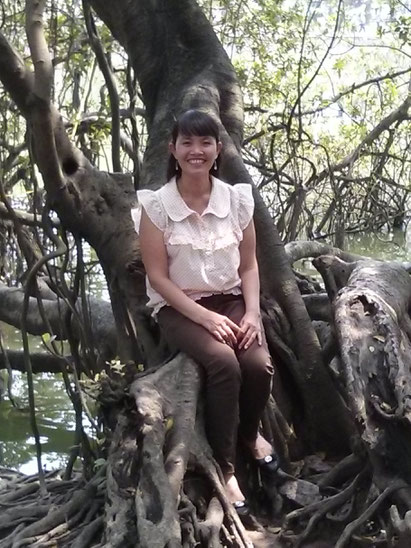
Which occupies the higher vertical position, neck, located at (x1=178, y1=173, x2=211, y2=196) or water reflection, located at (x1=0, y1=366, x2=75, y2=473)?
neck, located at (x1=178, y1=173, x2=211, y2=196)

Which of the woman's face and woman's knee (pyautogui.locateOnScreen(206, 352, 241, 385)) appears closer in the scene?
woman's knee (pyautogui.locateOnScreen(206, 352, 241, 385))

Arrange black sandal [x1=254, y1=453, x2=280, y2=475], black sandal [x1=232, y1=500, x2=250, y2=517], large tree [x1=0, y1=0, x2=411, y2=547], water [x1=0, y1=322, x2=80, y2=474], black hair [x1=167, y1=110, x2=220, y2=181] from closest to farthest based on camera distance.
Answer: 1. large tree [x1=0, y1=0, x2=411, y2=547]
2. black sandal [x1=232, y1=500, x2=250, y2=517]
3. black hair [x1=167, y1=110, x2=220, y2=181]
4. black sandal [x1=254, y1=453, x2=280, y2=475]
5. water [x1=0, y1=322, x2=80, y2=474]

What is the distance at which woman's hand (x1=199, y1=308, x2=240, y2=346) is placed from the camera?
8.71 ft

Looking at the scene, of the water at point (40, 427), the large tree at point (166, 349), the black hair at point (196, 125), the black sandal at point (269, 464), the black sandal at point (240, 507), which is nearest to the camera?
the large tree at point (166, 349)

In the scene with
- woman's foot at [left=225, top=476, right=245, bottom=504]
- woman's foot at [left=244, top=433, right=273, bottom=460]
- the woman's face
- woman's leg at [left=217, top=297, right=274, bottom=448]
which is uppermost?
the woman's face

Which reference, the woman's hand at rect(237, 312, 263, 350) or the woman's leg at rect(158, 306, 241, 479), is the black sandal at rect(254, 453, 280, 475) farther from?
the woman's hand at rect(237, 312, 263, 350)

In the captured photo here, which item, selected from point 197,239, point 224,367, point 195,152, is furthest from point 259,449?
point 195,152

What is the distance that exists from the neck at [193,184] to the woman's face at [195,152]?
0.10 feet

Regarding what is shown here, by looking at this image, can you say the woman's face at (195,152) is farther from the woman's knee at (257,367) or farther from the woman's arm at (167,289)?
the woman's knee at (257,367)

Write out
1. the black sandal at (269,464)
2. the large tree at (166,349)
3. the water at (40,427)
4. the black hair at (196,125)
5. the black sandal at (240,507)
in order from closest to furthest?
the large tree at (166,349) → the black sandal at (240,507) → the black hair at (196,125) → the black sandal at (269,464) → the water at (40,427)

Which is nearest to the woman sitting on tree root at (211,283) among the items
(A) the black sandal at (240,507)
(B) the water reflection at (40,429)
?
(A) the black sandal at (240,507)

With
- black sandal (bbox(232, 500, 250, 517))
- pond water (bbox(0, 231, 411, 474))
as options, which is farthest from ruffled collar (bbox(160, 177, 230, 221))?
pond water (bbox(0, 231, 411, 474))

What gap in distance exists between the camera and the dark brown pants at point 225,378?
2627 millimetres

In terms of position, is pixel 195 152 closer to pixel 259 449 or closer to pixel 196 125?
pixel 196 125
